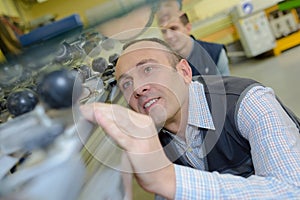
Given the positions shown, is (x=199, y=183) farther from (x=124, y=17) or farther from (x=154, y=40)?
(x=154, y=40)

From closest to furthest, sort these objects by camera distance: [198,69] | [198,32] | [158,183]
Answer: [158,183]
[198,69]
[198,32]

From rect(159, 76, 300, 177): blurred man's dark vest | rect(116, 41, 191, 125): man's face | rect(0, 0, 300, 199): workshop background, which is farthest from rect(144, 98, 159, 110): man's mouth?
rect(0, 0, 300, 199): workshop background

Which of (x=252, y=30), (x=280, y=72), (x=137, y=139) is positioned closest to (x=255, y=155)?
(x=137, y=139)

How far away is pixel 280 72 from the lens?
284 cm

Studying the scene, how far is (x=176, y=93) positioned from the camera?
844mm

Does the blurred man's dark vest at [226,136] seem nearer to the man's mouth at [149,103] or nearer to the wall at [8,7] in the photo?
the man's mouth at [149,103]

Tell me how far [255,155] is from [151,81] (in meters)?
0.27

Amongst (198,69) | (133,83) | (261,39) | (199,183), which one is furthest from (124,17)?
(261,39)

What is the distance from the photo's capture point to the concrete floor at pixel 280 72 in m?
2.28

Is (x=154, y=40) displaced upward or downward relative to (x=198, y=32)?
upward

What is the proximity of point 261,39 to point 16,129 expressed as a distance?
350 cm

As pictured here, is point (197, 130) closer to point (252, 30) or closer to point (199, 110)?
point (199, 110)

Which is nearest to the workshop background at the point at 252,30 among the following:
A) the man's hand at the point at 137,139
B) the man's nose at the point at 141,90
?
the man's nose at the point at 141,90

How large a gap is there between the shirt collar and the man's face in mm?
32
